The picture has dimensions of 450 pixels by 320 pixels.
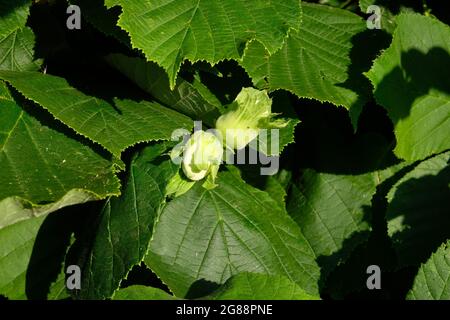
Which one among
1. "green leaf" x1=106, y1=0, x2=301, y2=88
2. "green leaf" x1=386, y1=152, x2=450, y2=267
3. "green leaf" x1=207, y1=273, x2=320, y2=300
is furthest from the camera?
"green leaf" x1=386, y1=152, x2=450, y2=267

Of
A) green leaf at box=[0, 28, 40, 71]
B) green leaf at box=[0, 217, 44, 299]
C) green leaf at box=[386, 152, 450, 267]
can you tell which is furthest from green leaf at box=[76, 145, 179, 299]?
green leaf at box=[386, 152, 450, 267]

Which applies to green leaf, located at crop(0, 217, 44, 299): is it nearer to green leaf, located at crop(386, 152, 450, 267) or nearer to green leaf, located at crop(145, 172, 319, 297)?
green leaf, located at crop(145, 172, 319, 297)

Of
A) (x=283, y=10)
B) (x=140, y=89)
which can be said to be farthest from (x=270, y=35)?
(x=140, y=89)

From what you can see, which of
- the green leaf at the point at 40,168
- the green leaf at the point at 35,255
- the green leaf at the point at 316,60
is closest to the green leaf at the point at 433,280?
the green leaf at the point at 316,60

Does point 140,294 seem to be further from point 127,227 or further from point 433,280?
point 433,280

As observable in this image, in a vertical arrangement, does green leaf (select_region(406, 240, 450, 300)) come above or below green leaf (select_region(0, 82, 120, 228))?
below

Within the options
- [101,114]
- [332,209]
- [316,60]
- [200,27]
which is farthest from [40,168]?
[332,209]
